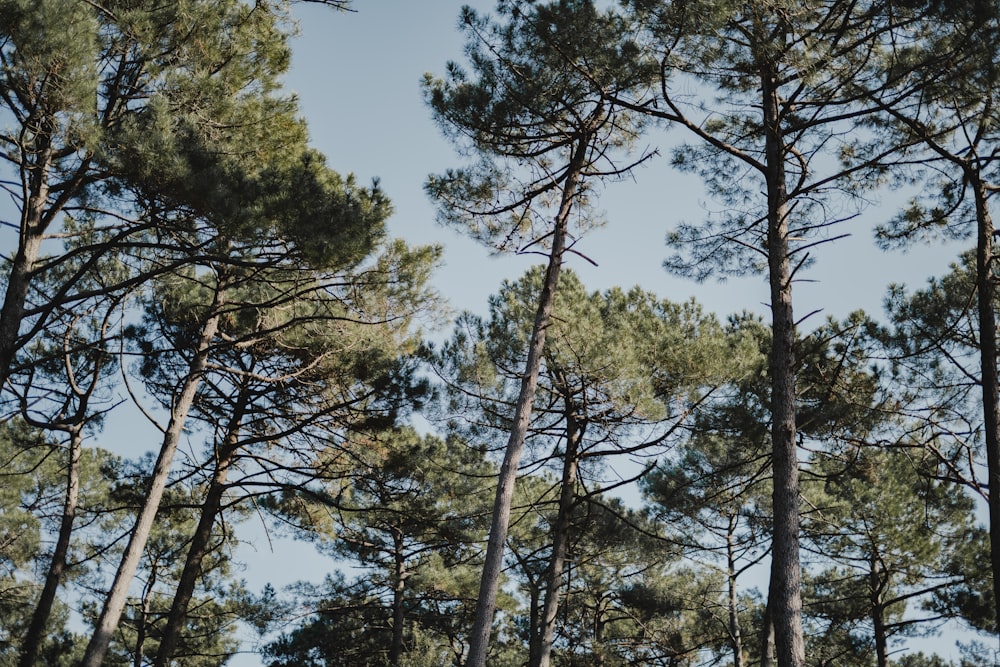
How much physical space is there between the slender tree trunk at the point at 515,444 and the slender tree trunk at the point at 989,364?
3874mm

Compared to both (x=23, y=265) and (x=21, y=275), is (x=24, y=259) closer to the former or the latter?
(x=23, y=265)

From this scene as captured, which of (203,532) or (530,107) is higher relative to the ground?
(530,107)

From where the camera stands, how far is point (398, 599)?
14195mm

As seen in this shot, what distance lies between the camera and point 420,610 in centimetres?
1541

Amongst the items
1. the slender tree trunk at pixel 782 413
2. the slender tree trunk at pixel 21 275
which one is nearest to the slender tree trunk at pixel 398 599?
the slender tree trunk at pixel 21 275

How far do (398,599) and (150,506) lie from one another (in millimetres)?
7369

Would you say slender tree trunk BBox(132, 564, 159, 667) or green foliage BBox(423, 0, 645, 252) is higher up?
green foliage BBox(423, 0, 645, 252)

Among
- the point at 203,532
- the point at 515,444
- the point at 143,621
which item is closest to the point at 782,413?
the point at 515,444

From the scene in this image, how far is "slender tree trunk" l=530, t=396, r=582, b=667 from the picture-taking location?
898cm

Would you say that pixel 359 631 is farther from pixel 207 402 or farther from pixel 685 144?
pixel 685 144

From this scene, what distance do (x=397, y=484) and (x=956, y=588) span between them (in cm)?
800

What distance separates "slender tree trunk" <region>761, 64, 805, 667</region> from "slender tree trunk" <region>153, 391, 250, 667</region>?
6522mm

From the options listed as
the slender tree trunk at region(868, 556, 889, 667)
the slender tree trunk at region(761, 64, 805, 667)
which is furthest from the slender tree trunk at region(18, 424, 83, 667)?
the slender tree trunk at region(868, 556, 889, 667)

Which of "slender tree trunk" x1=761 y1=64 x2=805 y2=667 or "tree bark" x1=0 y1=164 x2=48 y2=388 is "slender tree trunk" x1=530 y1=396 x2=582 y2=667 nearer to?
"slender tree trunk" x1=761 y1=64 x2=805 y2=667
